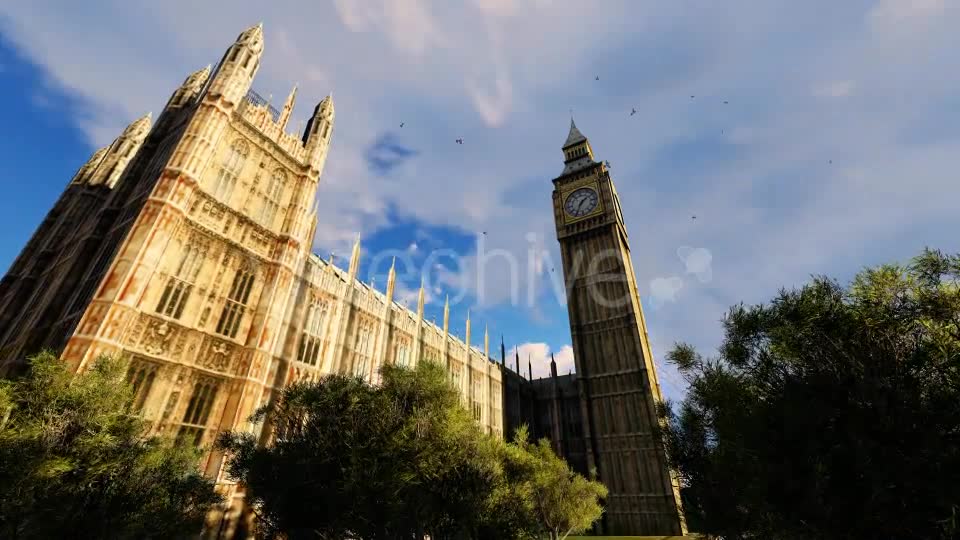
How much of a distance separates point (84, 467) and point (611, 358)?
45.8 meters

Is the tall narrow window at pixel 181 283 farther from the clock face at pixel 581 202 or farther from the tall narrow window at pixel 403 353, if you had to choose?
the clock face at pixel 581 202

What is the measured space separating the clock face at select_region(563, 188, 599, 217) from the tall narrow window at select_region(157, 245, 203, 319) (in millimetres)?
47641

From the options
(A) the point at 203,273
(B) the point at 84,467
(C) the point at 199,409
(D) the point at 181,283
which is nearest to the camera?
(B) the point at 84,467

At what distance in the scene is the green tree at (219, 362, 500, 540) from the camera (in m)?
12.7

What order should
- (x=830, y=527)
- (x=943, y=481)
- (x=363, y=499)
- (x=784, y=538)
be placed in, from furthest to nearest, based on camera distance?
1. (x=363, y=499)
2. (x=784, y=538)
3. (x=830, y=527)
4. (x=943, y=481)

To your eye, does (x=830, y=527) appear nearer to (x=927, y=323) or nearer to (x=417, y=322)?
(x=927, y=323)

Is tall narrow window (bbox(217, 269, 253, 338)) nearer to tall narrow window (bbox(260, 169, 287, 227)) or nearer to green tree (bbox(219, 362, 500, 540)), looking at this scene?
tall narrow window (bbox(260, 169, 287, 227))

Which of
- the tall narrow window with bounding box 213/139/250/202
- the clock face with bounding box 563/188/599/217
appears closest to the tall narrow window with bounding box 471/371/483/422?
the clock face with bounding box 563/188/599/217

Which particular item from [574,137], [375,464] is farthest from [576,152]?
[375,464]

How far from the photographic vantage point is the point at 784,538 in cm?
919

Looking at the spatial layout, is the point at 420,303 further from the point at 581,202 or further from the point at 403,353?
the point at 581,202

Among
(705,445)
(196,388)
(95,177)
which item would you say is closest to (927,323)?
(705,445)

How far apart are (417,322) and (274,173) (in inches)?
722

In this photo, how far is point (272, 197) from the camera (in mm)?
26016
